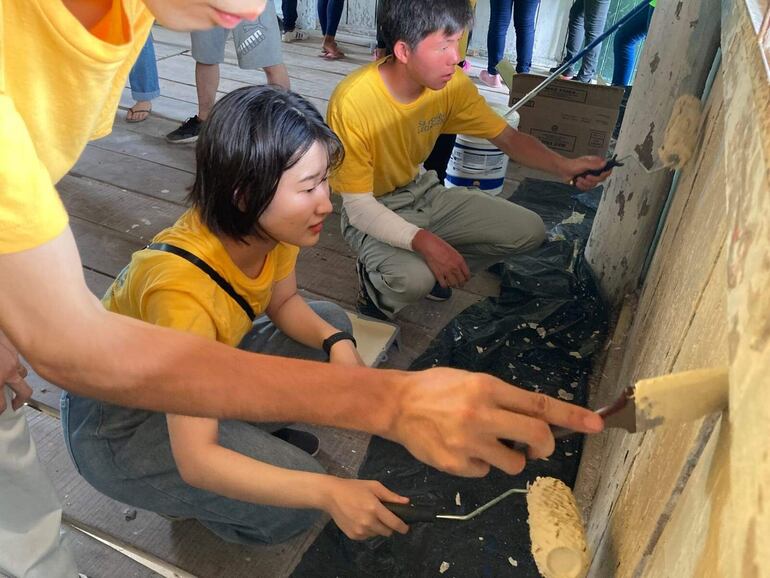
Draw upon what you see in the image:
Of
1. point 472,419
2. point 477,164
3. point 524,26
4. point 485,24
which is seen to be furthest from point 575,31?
point 472,419

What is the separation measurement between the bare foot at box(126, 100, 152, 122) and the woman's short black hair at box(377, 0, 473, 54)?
1876mm

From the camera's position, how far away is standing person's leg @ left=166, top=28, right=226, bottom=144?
2.71 m

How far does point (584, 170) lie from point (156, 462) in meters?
1.29

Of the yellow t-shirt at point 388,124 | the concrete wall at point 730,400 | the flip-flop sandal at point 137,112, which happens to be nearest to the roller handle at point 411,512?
the concrete wall at point 730,400

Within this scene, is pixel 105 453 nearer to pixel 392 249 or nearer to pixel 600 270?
pixel 392 249

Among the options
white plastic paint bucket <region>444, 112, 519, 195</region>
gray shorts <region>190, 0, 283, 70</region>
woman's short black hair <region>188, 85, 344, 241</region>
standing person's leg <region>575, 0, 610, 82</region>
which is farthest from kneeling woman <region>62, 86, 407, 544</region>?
standing person's leg <region>575, 0, 610, 82</region>

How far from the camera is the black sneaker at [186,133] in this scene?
115 inches

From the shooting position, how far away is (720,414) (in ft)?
1.32

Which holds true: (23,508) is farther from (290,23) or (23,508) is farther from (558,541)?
(290,23)

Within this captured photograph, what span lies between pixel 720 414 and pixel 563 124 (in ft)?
8.09

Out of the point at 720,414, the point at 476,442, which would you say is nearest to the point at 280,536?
the point at 476,442

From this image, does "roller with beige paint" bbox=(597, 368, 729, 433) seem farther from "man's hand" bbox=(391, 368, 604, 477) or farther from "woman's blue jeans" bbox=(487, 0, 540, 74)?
"woman's blue jeans" bbox=(487, 0, 540, 74)

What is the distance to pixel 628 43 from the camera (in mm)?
3139

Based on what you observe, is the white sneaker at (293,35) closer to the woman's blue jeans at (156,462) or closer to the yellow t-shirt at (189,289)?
the yellow t-shirt at (189,289)
